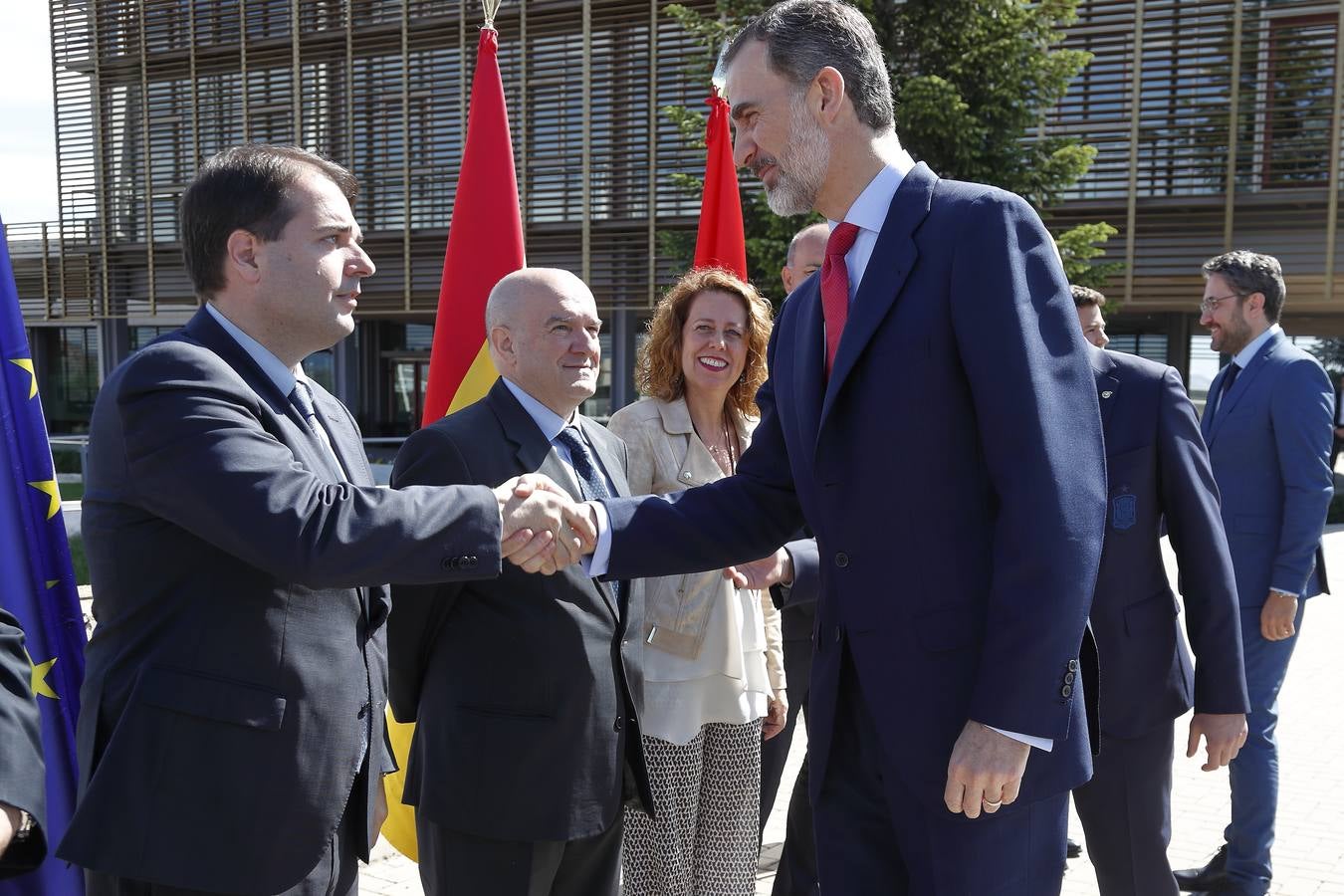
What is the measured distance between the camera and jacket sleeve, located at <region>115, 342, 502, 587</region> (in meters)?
2.02

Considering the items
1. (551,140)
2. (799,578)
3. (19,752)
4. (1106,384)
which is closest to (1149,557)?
(1106,384)

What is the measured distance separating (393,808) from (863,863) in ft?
8.33

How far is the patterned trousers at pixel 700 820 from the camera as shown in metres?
3.42

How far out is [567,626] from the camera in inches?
106

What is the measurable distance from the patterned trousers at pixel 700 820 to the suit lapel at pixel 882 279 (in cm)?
168

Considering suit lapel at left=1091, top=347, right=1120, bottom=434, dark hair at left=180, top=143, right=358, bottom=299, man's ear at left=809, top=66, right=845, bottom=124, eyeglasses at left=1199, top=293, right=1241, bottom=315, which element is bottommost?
suit lapel at left=1091, top=347, right=1120, bottom=434

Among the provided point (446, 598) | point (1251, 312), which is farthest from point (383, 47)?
point (446, 598)

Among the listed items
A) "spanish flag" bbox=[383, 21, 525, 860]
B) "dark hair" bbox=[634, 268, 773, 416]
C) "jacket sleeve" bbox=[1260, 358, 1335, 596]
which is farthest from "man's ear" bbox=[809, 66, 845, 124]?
"jacket sleeve" bbox=[1260, 358, 1335, 596]

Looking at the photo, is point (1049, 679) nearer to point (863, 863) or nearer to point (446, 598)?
point (863, 863)

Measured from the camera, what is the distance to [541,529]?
8.27ft

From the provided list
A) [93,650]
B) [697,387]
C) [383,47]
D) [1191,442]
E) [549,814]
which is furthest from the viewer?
[383,47]

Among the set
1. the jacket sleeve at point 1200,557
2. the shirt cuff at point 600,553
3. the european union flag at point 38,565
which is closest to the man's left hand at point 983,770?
the shirt cuff at point 600,553

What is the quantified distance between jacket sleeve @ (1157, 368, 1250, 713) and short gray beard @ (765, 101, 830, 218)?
134 centimetres

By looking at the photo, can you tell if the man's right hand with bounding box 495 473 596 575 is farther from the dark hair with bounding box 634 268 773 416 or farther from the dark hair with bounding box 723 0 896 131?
the dark hair with bounding box 634 268 773 416
